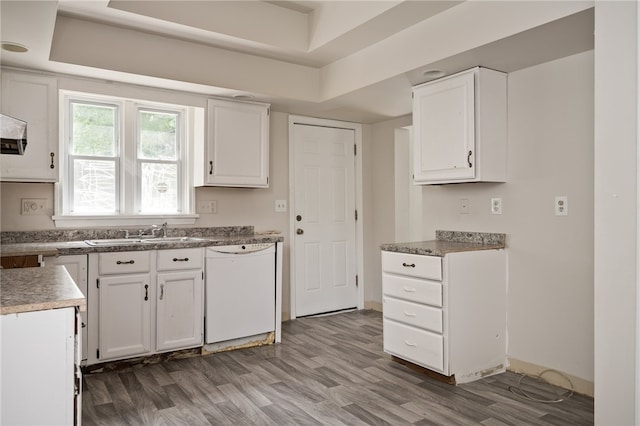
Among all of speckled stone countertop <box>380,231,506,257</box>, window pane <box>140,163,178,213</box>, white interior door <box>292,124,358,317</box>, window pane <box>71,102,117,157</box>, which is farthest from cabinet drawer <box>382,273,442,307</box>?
window pane <box>71,102,117,157</box>

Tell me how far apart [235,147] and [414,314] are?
80.3 inches

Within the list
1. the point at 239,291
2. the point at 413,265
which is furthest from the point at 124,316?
the point at 413,265

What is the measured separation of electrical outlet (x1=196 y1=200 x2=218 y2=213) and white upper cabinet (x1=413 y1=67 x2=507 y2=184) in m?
1.92

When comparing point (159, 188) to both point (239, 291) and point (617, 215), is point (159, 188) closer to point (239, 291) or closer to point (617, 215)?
point (239, 291)

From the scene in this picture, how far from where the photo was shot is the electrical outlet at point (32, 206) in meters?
3.34

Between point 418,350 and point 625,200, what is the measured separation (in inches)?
64.2

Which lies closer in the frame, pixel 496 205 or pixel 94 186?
pixel 496 205

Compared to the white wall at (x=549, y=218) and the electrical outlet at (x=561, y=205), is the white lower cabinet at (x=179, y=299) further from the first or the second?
the electrical outlet at (x=561, y=205)

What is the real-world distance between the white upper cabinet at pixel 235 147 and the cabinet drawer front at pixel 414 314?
5.25ft

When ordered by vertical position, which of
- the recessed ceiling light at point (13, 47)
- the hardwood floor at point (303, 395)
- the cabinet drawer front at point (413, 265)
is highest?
the recessed ceiling light at point (13, 47)

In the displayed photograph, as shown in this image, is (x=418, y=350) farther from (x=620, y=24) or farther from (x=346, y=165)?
(x=346, y=165)

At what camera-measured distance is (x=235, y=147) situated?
3969mm

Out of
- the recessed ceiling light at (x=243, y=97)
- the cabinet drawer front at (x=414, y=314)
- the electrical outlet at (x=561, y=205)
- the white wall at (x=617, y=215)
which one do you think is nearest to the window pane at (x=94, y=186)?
the recessed ceiling light at (x=243, y=97)

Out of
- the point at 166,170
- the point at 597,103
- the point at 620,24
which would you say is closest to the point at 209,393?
the point at 166,170
